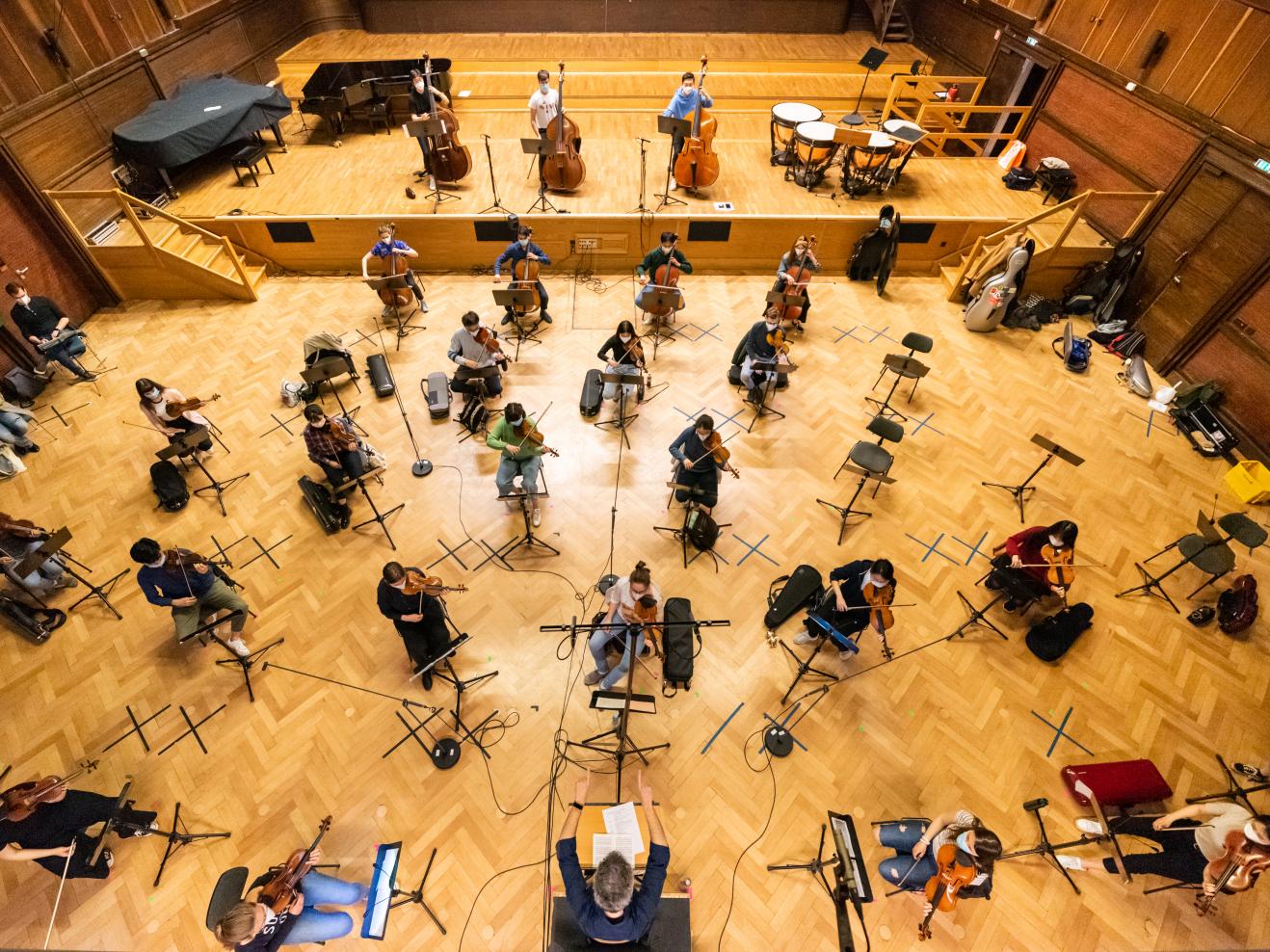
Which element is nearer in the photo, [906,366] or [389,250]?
[906,366]

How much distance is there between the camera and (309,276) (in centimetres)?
907

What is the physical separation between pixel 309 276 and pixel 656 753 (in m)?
8.64

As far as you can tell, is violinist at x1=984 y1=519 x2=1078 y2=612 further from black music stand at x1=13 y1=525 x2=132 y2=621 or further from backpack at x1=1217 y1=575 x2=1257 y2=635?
black music stand at x1=13 y1=525 x2=132 y2=621

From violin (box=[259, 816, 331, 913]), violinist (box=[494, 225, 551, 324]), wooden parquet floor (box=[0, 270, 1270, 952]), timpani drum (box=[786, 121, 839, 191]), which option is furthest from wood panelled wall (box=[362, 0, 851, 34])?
violin (box=[259, 816, 331, 913])

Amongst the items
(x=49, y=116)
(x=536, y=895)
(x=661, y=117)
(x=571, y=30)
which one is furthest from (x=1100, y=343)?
(x=49, y=116)

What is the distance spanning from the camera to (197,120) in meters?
8.63

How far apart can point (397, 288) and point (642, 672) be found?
5.86m

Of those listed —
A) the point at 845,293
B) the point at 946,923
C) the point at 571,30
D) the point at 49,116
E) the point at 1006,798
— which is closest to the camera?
the point at 946,923

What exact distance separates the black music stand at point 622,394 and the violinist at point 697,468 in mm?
969

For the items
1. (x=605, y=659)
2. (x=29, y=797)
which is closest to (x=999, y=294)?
(x=605, y=659)

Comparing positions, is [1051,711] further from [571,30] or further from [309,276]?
[571,30]

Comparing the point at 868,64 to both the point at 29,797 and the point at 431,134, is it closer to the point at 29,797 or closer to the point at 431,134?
the point at 431,134

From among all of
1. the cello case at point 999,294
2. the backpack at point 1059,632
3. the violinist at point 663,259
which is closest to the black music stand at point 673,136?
the violinist at point 663,259

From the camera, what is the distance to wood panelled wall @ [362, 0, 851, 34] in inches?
532
